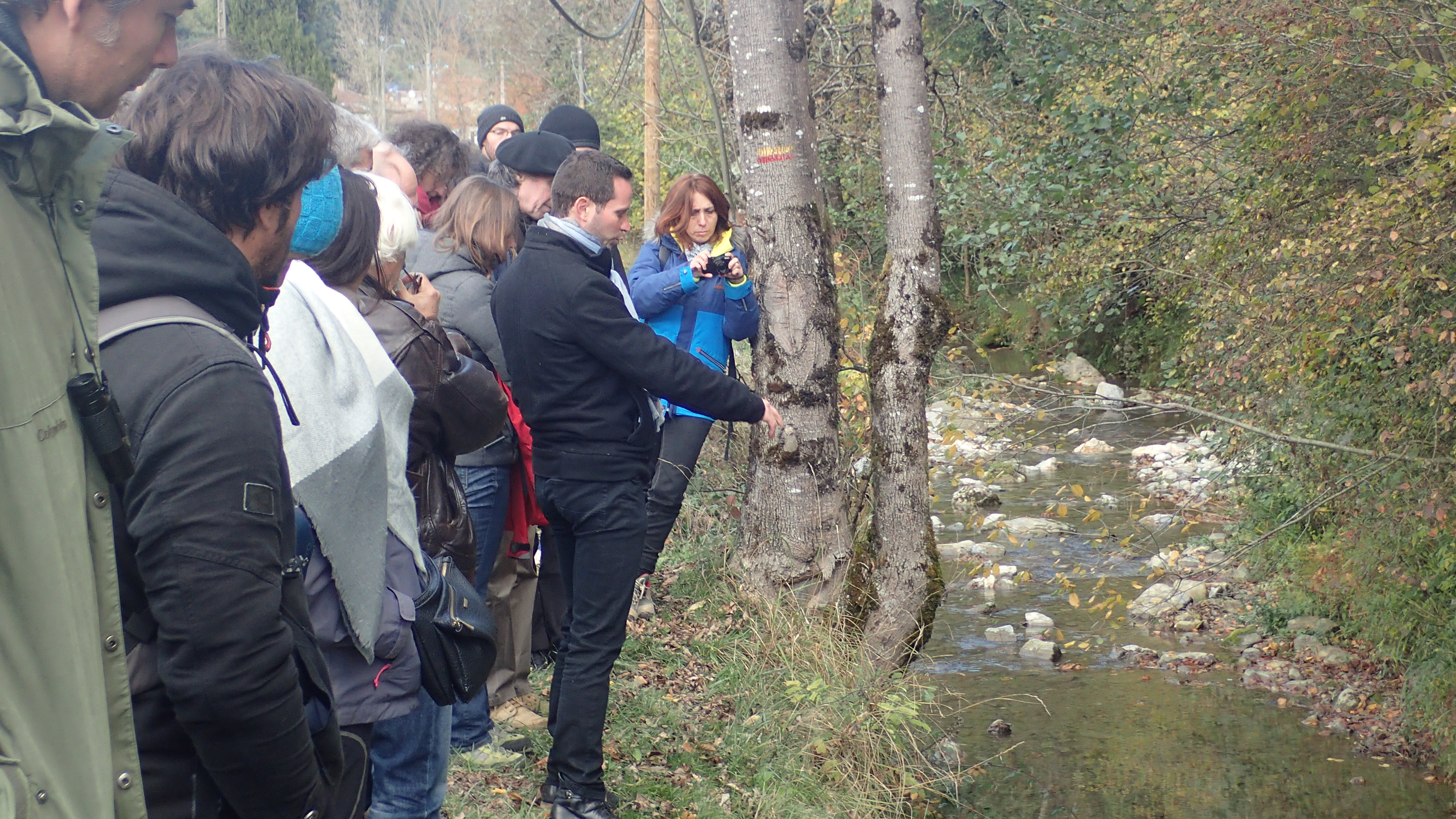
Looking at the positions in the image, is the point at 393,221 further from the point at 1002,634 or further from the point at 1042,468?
the point at 1042,468

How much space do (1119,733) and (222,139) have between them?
5790 millimetres

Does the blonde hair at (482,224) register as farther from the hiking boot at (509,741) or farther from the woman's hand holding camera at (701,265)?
the hiking boot at (509,741)

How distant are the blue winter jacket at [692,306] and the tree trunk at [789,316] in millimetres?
138

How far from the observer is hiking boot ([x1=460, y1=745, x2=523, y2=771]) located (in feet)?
12.7

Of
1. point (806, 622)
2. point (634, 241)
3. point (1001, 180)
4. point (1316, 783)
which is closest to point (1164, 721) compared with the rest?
point (1316, 783)

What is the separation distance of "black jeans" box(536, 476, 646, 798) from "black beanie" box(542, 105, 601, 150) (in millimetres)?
2618

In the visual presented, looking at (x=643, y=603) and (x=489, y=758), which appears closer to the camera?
(x=489, y=758)

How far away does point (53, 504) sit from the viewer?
1249 millimetres

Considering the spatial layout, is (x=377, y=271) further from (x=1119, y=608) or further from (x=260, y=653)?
(x=1119, y=608)

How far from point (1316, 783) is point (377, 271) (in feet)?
16.9

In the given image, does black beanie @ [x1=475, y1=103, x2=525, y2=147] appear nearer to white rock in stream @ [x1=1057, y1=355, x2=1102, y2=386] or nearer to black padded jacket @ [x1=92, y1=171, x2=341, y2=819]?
black padded jacket @ [x1=92, y1=171, x2=341, y2=819]

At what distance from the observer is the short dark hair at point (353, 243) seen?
2561 mm

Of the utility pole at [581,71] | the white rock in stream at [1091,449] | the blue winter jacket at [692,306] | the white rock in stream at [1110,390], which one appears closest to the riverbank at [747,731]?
the blue winter jacket at [692,306]

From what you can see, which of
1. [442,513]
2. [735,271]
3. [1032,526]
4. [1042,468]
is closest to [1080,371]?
[1042,468]
